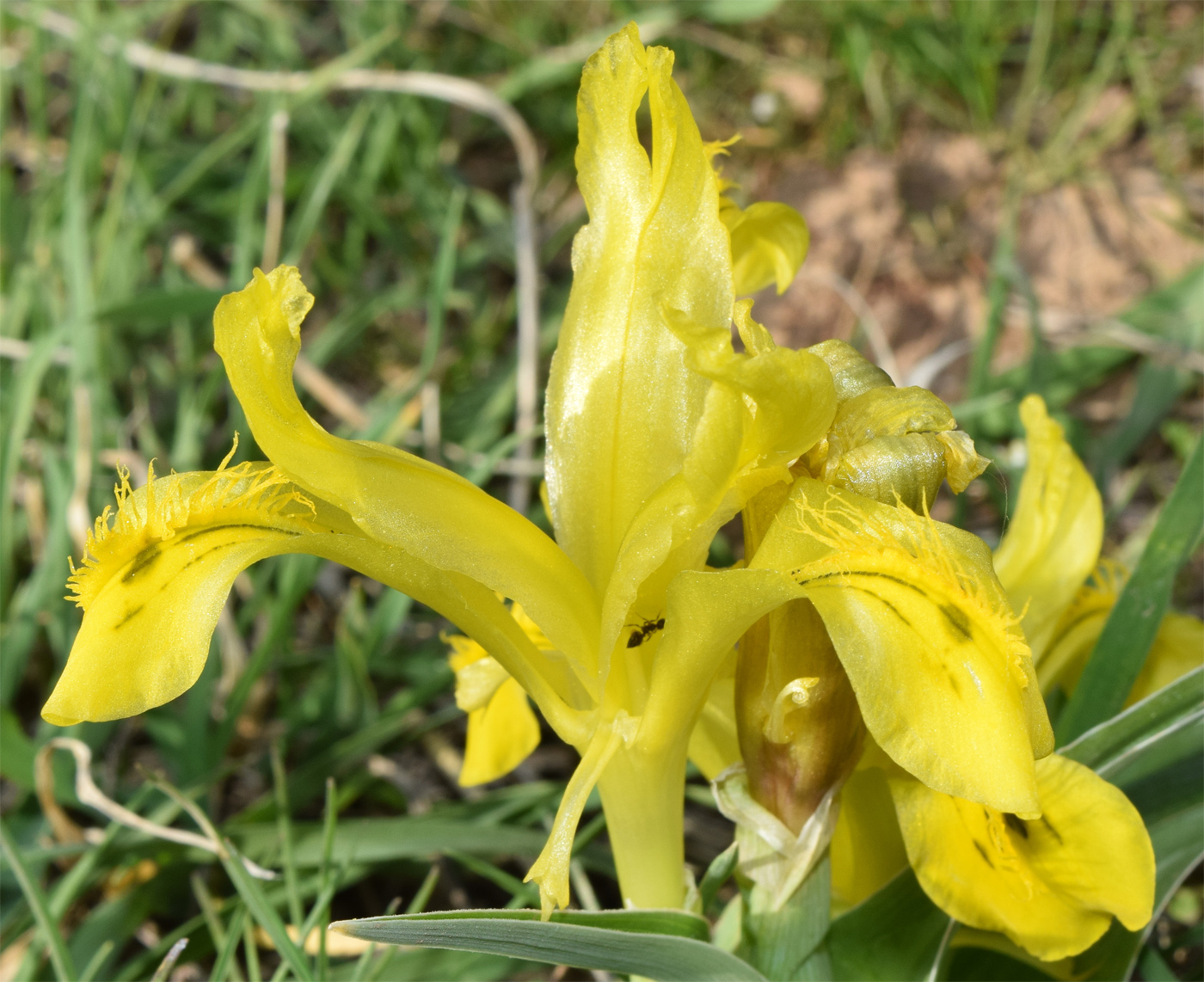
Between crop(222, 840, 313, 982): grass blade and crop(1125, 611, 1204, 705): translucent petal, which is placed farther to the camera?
crop(1125, 611, 1204, 705): translucent petal

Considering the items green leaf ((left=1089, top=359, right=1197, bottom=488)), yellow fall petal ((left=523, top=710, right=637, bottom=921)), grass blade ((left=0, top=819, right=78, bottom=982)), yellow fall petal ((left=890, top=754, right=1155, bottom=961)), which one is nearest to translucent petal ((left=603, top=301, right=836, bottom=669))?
yellow fall petal ((left=523, top=710, right=637, bottom=921))

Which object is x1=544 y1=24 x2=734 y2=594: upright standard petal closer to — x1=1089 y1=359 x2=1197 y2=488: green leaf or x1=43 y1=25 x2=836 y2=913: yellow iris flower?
x1=43 y1=25 x2=836 y2=913: yellow iris flower

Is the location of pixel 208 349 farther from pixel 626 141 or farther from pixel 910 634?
pixel 910 634

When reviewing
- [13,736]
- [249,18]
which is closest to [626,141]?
[13,736]

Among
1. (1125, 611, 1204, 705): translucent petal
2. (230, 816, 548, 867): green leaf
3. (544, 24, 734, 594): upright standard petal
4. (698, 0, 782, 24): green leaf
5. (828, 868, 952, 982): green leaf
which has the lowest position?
(828, 868, 952, 982): green leaf

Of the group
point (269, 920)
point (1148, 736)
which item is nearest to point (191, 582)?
point (269, 920)

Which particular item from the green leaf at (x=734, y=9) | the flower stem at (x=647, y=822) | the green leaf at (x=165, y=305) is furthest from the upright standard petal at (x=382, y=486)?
the green leaf at (x=734, y=9)

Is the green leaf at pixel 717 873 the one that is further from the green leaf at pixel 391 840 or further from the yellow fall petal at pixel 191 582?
the green leaf at pixel 391 840
